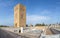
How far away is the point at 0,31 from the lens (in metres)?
0.69

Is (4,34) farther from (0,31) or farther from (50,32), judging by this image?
(50,32)

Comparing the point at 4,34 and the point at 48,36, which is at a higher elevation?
the point at 4,34

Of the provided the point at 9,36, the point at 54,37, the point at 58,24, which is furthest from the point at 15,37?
the point at 58,24

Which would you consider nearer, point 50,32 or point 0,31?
point 0,31

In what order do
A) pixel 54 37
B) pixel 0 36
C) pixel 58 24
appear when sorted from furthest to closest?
1. pixel 58 24
2. pixel 54 37
3. pixel 0 36

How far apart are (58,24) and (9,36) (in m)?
6.34

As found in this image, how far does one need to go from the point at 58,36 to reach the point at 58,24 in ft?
16.8

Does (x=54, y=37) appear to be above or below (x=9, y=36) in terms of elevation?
below

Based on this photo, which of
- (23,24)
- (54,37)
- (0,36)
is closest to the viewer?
(0,36)

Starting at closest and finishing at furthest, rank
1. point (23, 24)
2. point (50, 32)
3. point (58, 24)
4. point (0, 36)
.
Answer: point (0, 36)
point (50, 32)
point (58, 24)
point (23, 24)

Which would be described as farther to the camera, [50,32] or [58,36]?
[50,32]

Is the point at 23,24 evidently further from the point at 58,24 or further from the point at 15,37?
the point at 15,37

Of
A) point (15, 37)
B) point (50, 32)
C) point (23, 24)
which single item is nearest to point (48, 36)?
point (50, 32)

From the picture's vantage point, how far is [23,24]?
980cm
